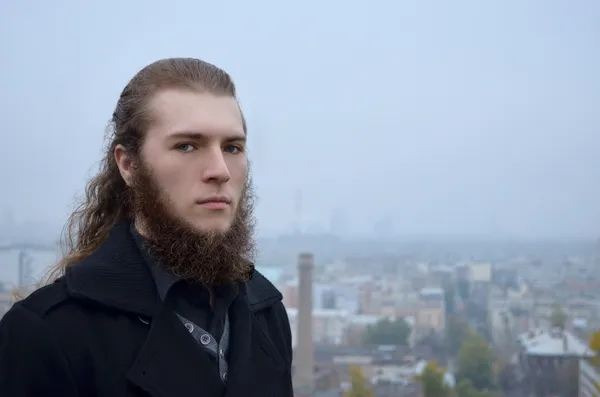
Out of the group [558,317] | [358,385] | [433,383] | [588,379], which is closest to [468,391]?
[433,383]

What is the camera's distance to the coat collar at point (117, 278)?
2.78 ft

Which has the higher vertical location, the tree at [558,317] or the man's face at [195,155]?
the man's face at [195,155]

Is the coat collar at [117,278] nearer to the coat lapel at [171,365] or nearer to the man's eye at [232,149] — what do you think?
the coat lapel at [171,365]

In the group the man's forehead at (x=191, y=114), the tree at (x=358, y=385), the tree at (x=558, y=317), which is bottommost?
the tree at (x=358, y=385)

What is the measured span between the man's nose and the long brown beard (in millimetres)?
69

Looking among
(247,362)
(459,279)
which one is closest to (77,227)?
(247,362)

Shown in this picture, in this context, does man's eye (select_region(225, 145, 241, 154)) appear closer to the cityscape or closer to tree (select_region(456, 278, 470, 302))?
the cityscape

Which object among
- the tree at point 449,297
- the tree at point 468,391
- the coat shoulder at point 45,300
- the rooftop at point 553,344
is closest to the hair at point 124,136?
the coat shoulder at point 45,300

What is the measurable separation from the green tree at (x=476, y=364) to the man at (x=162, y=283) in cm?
884

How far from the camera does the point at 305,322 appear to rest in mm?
11531

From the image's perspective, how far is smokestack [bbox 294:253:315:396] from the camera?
10.7 meters

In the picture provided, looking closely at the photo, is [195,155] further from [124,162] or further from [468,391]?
[468,391]

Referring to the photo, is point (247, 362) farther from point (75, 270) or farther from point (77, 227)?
point (77, 227)

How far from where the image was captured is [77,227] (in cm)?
110
